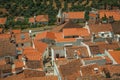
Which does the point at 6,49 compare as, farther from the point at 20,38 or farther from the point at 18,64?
the point at 20,38

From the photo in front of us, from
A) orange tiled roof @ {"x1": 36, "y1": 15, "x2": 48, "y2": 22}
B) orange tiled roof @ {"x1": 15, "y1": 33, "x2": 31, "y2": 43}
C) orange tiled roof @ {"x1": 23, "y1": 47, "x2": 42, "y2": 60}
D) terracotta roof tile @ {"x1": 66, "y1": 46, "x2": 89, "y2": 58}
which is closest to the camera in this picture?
terracotta roof tile @ {"x1": 66, "y1": 46, "x2": 89, "y2": 58}

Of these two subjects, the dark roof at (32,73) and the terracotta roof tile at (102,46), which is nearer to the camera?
the dark roof at (32,73)

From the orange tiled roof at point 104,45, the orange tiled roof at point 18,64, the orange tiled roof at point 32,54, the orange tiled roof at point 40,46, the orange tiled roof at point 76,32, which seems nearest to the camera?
the orange tiled roof at point 18,64

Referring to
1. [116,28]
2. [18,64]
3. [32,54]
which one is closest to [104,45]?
[32,54]

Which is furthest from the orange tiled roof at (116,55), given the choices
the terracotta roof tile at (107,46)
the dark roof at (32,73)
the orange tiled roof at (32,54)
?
the orange tiled roof at (32,54)

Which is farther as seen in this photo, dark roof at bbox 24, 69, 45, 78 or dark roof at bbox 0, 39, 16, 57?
dark roof at bbox 0, 39, 16, 57

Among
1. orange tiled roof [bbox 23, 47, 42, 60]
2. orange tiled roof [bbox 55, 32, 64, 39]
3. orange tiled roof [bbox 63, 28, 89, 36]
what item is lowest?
orange tiled roof [bbox 23, 47, 42, 60]

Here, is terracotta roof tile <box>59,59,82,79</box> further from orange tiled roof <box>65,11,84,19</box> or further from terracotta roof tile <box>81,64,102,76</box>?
orange tiled roof <box>65,11,84,19</box>

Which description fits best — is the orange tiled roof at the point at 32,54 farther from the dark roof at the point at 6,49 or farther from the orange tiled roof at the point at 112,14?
the orange tiled roof at the point at 112,14

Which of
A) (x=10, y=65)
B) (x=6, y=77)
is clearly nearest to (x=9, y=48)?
(x=10, y=65)

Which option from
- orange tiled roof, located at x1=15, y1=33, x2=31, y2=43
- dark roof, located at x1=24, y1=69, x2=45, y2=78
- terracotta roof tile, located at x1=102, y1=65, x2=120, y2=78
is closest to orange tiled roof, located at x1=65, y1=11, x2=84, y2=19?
orange tiled roof, located at x1=15, y1=33, x2=31, y2=43

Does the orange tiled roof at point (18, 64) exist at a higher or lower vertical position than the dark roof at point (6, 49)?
lower
